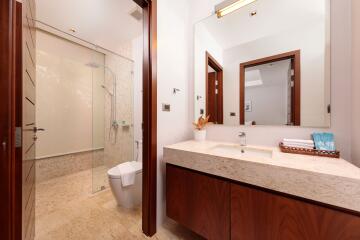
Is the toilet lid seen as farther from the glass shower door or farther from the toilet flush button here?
the toilet flush button

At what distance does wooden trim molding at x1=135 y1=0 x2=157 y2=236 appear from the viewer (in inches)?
51.1

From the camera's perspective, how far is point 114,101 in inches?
110

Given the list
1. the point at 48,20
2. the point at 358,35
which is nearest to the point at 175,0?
the point at 358,35

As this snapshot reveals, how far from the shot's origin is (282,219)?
2.58 feet

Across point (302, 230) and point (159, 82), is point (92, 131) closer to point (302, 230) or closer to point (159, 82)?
point (159, 82)

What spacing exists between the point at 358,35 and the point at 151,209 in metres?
1.94

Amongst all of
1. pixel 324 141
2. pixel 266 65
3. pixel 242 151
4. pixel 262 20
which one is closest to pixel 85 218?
pixel 242 151

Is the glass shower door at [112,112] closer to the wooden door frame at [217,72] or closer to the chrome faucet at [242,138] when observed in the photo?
the wooden door frame at [217,72]

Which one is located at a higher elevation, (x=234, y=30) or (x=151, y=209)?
(x=234, y=30)

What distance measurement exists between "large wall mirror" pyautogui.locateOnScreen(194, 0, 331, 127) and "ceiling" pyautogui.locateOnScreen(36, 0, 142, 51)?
3.21 feet

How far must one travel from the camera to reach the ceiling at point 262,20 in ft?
3.80

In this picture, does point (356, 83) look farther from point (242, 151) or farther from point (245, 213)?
point (245, 213)

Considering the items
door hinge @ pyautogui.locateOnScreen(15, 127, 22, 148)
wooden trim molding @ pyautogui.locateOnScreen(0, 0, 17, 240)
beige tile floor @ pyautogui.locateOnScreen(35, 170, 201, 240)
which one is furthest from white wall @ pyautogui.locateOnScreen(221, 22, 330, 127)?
door hinge @ pyautogui.locateOnScreen(15, 127, 22, 148)

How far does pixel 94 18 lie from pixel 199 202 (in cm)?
250
